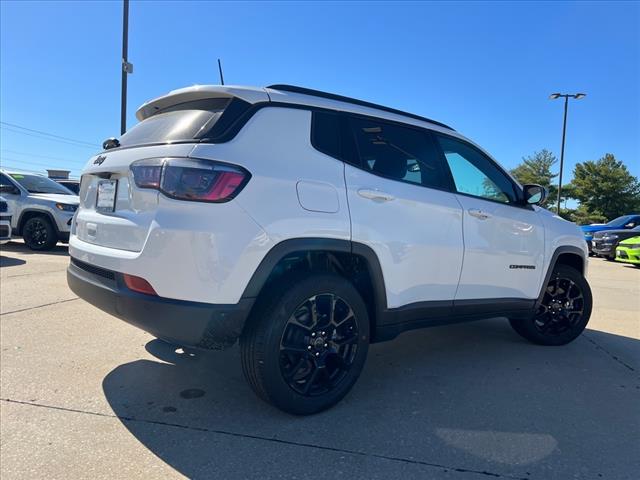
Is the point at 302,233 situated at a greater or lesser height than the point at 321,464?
greater

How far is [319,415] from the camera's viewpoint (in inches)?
114

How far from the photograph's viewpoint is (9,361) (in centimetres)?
359

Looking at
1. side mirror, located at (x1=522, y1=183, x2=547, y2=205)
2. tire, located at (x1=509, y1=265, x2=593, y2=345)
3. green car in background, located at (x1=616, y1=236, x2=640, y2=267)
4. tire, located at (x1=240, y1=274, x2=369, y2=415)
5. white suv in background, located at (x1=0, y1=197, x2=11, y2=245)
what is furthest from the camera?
green car in background, located at (x1=616, y1=236, x2=640, y2=267)

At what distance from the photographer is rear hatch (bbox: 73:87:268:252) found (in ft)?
8.43

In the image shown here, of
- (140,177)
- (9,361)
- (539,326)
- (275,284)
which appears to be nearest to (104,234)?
(140,177)

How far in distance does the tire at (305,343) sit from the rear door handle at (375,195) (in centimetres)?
54

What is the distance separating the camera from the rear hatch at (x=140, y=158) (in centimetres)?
257

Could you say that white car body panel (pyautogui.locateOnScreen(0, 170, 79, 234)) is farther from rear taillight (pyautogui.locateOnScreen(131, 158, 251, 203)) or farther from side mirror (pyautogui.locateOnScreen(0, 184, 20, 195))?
rear taillight (pyautogui.locateOnScreen(131, 158, 251, 203))

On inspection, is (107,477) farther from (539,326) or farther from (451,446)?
(539,326)

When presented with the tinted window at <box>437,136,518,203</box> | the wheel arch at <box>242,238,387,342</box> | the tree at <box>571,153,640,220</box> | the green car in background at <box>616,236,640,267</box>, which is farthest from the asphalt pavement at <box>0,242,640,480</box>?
the tree at <box>571,153,640,220</box>

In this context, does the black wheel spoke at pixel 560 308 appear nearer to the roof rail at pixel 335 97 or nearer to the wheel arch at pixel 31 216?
the roof rail at pixel 335 97

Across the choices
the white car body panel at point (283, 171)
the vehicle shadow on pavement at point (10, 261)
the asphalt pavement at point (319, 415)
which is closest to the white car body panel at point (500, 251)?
the asphalt pavement at point (319, 415)

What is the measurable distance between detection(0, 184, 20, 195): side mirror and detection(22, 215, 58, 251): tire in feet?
2.04

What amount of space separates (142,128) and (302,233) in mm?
1355
